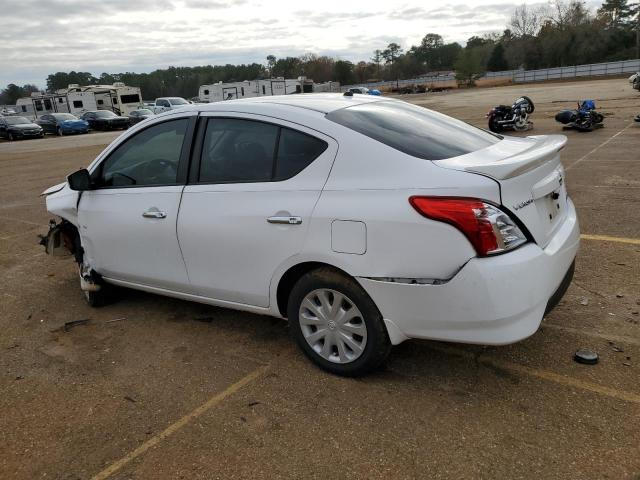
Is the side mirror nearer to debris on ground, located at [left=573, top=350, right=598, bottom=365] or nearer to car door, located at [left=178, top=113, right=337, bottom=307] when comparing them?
car door, located at [left=178, top=113, right=337, bottom=307]

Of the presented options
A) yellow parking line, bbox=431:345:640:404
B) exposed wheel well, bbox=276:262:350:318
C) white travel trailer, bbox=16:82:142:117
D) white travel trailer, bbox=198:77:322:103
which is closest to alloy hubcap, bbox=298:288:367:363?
exposed wheel well, bbox=276:262:350:318

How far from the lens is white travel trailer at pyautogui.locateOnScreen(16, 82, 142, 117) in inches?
1825

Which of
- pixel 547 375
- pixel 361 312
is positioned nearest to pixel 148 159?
pixel 361 312

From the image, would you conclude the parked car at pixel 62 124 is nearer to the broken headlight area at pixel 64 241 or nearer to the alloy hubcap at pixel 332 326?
the broken headlight area at pixel 64 241

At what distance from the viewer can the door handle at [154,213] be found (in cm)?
371

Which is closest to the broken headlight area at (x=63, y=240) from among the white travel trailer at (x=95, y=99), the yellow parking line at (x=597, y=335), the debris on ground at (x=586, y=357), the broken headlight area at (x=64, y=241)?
the broken headlight area at (x=64, y=241)

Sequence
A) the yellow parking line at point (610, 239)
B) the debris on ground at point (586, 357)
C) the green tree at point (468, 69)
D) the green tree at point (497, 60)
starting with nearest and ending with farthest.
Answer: the debris on ground at point (586, 357), the yellow parking line at point (610, 239), the green tree at point (468, 69), the green tree at point (497, 60)

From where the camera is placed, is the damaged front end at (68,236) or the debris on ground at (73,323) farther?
the damaged front end at (68,236)

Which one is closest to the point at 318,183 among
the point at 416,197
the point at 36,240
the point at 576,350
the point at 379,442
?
the point at 416,197

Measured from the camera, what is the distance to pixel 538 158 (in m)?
2.88

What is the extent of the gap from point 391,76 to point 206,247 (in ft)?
423

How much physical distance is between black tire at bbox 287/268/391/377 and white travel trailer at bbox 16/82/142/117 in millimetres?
47225

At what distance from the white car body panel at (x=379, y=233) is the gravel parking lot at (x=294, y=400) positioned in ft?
1.38

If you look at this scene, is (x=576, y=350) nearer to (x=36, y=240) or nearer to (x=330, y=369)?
(x=330, y=369)
